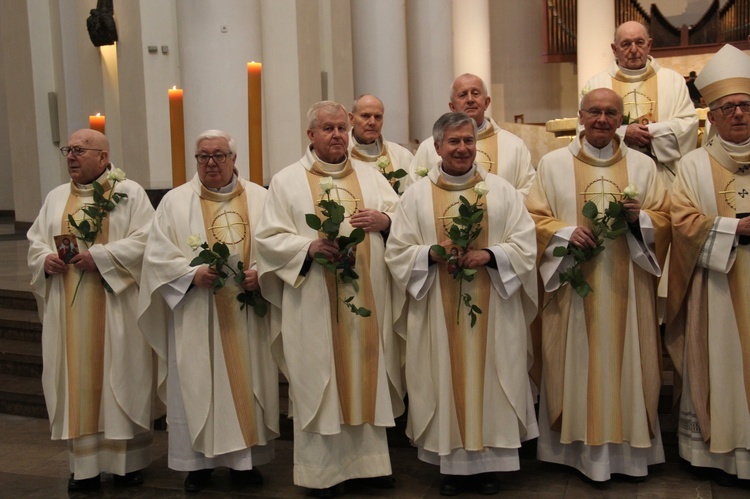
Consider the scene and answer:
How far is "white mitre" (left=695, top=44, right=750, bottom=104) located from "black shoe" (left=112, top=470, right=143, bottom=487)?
401 centimetres

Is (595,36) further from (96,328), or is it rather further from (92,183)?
(96,328)

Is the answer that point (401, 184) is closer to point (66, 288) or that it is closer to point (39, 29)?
point (66, 288)

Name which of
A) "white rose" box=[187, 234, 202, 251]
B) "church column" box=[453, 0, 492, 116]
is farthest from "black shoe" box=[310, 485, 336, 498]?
"church column" box=[453, 0, 492, 116]

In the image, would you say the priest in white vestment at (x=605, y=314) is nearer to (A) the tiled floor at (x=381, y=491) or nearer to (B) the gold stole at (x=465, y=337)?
(A) the tiled floor at (x=381, y=491)

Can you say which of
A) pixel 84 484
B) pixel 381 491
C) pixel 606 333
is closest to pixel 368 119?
pixel 606 333

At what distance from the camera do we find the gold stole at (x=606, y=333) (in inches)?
218

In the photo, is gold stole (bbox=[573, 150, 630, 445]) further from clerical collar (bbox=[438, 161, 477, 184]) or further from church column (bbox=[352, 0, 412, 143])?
church column (bbox=[352, 0, 412, 143])

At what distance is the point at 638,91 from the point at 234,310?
129 inches

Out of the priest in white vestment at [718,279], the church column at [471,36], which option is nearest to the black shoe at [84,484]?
the priest in white vestment at [718,279]

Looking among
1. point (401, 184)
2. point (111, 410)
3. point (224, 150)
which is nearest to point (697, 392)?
point (401, 184)

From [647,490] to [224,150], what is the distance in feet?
9.91

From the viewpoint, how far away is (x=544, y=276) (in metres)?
5.67

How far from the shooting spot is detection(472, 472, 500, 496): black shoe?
18.2 ft

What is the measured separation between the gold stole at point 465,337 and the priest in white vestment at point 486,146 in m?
1.01
